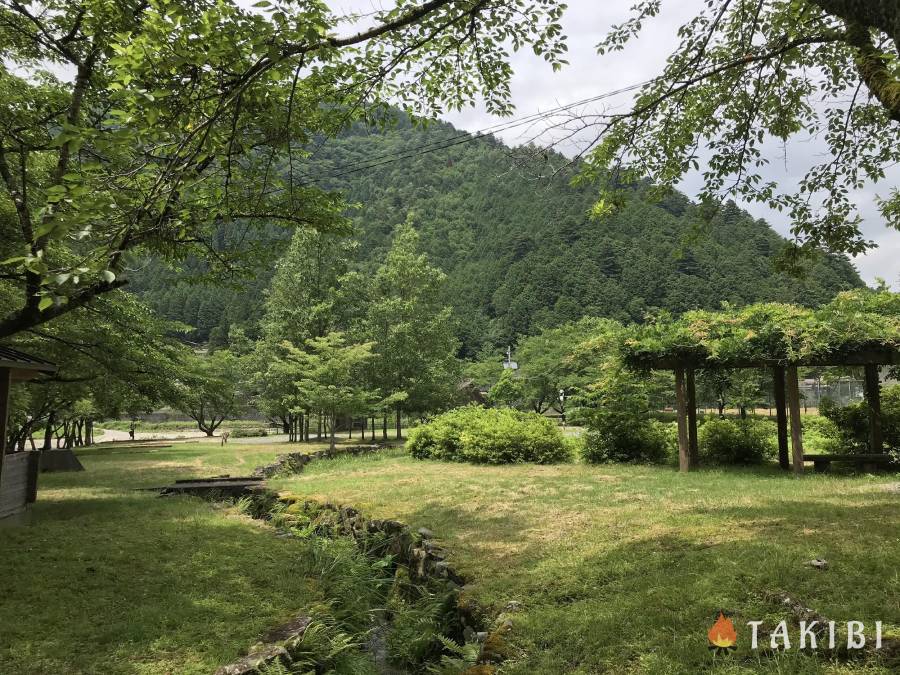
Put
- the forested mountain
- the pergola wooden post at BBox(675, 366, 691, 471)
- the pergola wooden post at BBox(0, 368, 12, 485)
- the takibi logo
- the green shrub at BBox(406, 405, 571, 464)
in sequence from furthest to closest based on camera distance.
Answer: the forested mountain → the green shrub at BBox(406, 405, 571, 464) → the pergola wooden post at BBox(675, 366, 691, 471) → the pergola wooden post at BBox(0, 368, 12, 485) → the takibi logo

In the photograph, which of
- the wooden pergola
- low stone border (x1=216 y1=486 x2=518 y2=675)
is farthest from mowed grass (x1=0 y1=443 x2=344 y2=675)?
the wooden pergola

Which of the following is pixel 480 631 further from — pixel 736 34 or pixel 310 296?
pixel 310 296

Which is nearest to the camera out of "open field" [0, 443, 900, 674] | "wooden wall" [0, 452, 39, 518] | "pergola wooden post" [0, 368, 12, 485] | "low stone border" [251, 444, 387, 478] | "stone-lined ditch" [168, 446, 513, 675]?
"open field" [0, 443, 900, 674]

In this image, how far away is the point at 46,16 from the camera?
6910mm

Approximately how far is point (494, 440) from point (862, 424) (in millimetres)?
8451

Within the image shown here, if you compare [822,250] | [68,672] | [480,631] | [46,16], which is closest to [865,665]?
[480,631]

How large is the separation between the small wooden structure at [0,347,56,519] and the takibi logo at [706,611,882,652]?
28.3 ft

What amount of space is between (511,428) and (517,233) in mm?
55315

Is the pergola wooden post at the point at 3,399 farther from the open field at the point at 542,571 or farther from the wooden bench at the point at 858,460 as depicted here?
the wooden bench at the point at 858,460

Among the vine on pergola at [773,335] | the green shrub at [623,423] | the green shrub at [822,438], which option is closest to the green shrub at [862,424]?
the green shrub at [822,438]

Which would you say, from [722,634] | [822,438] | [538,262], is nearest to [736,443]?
[822,438]

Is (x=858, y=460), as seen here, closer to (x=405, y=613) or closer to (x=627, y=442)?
(x=627, y=442)

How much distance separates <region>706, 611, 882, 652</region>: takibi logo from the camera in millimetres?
3160

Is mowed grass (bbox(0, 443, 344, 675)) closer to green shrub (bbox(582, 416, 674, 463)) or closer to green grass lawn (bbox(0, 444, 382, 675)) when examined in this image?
green grass lawn (bbox(0, 444, 382, 675))
